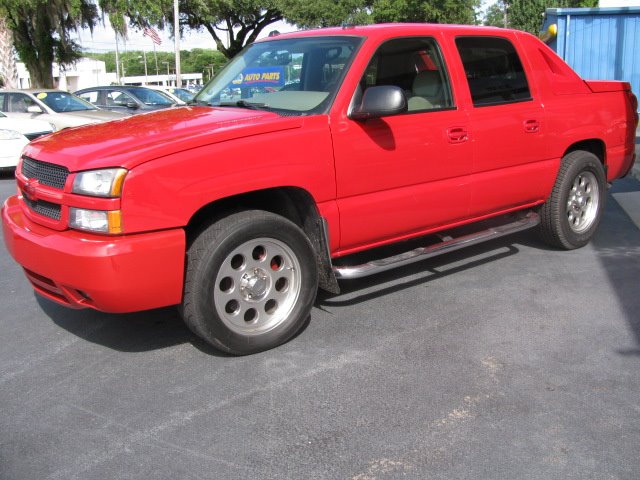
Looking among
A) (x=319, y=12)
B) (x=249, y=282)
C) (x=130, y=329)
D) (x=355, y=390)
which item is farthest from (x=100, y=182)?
(x=319, y=12)

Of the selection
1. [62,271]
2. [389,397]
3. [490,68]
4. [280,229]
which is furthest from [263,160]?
[490,68]

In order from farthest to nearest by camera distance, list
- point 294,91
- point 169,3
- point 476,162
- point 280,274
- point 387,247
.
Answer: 1. point 169,3
2. point 387,247
3. point 476,162
4. point 294,91
5. point 280,274

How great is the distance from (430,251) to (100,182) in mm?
2360

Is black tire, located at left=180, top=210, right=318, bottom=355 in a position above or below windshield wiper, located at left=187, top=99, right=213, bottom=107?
below

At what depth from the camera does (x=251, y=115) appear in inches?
167

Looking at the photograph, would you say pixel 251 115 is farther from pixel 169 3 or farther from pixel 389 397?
pixel 169 3

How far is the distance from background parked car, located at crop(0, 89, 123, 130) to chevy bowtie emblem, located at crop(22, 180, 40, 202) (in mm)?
9488

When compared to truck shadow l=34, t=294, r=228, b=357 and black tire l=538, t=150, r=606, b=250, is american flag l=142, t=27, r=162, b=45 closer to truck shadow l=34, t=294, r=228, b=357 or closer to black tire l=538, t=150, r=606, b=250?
black tire l=538, t=150, r=606, b=250

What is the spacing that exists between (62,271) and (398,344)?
198 centimetres

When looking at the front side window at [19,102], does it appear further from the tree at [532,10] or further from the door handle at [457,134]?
the tree at [532,10]

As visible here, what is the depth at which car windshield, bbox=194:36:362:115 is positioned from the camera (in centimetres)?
439

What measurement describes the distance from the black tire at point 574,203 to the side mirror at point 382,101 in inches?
87.4

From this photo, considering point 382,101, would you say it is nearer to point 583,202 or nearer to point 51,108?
point 583,202

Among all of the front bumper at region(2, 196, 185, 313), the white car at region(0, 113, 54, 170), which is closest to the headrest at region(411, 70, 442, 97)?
the front bumper at region(2, 196, 185, 313)
